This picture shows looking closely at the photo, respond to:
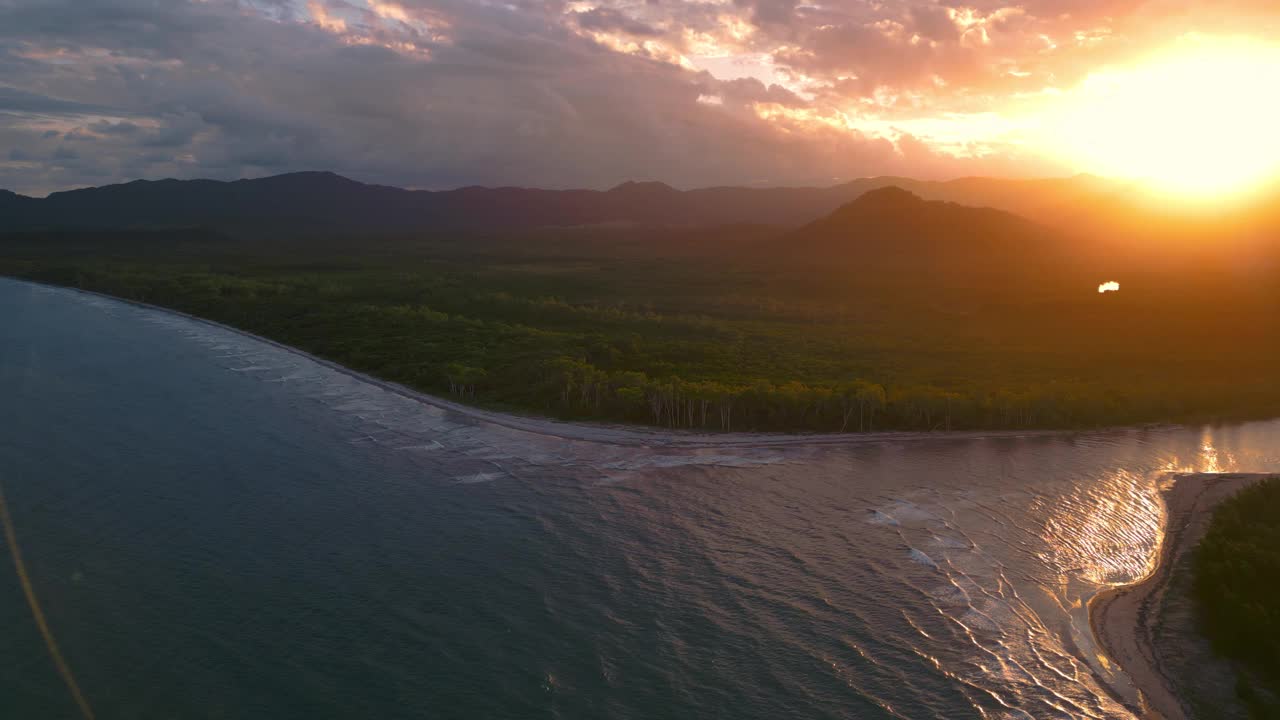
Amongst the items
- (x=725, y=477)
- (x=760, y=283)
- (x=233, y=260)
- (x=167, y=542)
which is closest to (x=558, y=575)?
(x=725, y=477)

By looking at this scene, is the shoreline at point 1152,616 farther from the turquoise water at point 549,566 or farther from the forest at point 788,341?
the forest at point 788,341

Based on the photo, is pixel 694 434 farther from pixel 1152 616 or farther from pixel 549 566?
pixel 1152 616

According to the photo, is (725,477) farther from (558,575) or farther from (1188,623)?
(1188,623)

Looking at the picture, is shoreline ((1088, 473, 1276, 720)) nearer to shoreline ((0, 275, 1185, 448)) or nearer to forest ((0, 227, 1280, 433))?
shoreline ((0, 275, 1185, 448))

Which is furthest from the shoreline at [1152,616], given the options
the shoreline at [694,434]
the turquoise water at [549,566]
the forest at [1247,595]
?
the shoreline at [694,434]

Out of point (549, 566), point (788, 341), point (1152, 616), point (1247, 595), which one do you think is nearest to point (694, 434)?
point (549, 566)

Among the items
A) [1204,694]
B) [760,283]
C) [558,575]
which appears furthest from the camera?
[760,283]
